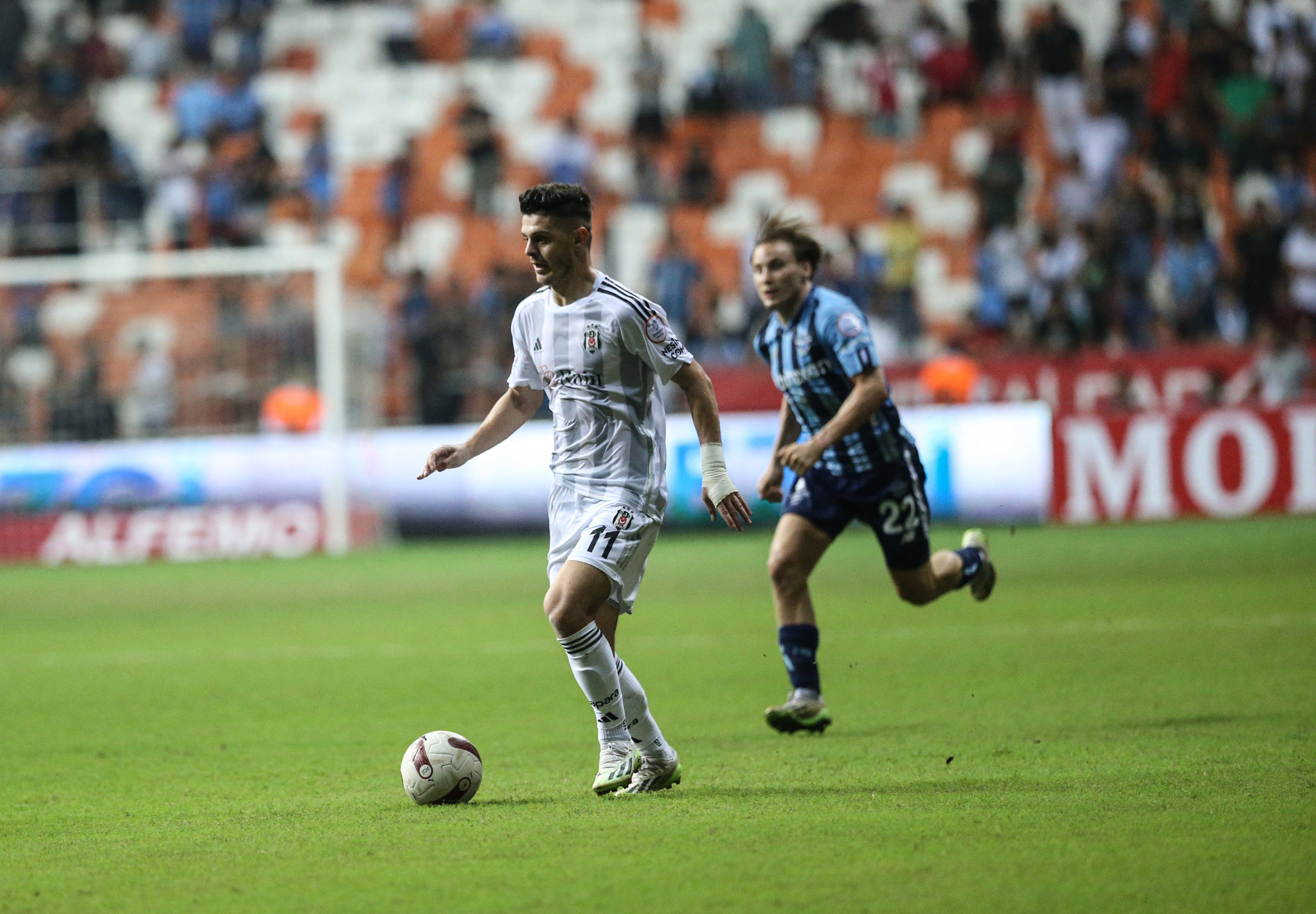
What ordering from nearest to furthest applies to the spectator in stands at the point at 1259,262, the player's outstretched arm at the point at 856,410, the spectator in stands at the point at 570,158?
1. the player's outstretched arm at the point at 856,410
2. the spectator in stands at the point at 1259,262
3. the spectator in stands at the point at 570,158

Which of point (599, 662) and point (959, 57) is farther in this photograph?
point (959, 57)

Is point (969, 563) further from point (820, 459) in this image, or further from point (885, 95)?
point (885, 95)

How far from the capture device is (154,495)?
1888cm

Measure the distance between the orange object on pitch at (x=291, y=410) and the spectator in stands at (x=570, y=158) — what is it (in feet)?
16.5

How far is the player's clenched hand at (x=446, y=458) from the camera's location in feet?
20.0

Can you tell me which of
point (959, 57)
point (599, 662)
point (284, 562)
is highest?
point (959, 57)

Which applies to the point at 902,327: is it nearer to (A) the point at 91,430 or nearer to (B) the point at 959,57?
(B) the point at 959,57

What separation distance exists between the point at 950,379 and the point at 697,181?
5.67 meters

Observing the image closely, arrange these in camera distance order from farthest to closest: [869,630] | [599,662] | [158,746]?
[869,630] < [158,746] < [599,662]

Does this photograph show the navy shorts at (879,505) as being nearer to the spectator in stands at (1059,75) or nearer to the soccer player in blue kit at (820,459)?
the soccer player in blue kit at (820,459)

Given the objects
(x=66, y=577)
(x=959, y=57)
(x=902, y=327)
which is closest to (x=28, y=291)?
(x=66, y=577)

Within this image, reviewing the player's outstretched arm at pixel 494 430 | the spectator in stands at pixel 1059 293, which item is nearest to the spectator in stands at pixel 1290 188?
the spectator in stands at pixel 1059 293

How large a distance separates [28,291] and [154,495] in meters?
2.85

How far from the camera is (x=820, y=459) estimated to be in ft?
23.9
